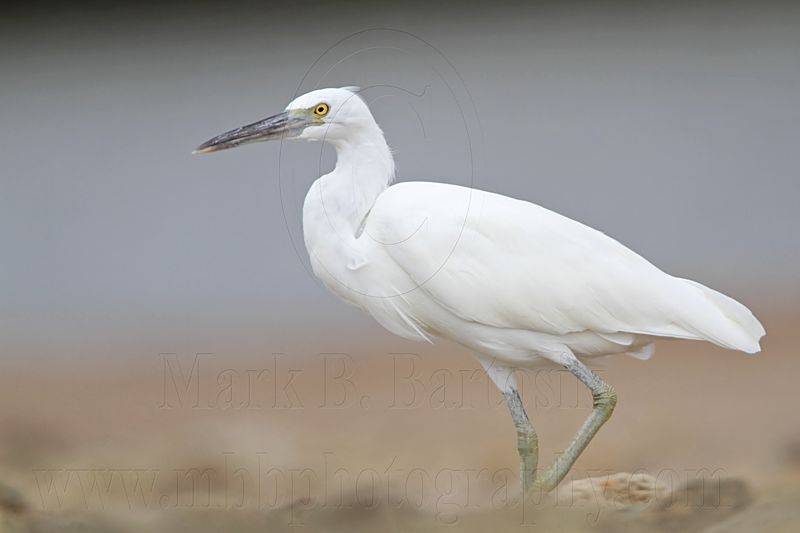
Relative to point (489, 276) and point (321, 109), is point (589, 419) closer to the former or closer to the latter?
point (489, 276)

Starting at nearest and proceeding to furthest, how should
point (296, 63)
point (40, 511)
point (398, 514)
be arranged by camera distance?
point (398, 514), point (40, 511), point (296, 63)

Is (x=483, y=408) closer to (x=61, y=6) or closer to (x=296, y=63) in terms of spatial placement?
(x=296, y=63)

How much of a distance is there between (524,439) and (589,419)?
0.61 ft

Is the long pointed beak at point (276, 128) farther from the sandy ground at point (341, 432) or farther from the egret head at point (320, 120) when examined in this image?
the sandy ground at point (341, 432)

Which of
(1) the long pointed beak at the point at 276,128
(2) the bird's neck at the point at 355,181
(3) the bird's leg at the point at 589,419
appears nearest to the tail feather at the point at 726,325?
(3) the bird's leg at the point at 589,419

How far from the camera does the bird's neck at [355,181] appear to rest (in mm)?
2957

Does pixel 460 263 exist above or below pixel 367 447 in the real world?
above

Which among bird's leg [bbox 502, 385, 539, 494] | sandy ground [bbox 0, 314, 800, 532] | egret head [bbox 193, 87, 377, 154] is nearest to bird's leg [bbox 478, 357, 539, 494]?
bird's leg [bbox 502, 385, 539, 494]

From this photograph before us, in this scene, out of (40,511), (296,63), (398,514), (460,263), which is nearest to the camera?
(460,263)

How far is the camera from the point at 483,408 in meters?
3.95

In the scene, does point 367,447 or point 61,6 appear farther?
point 61,6

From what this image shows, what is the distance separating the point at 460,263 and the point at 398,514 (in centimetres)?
87

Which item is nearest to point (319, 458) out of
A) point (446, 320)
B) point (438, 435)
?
point (438, 435)

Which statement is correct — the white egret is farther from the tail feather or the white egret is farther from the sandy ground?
the sandy ground
